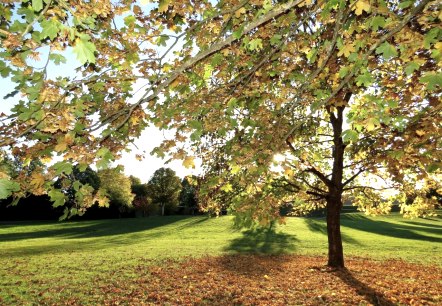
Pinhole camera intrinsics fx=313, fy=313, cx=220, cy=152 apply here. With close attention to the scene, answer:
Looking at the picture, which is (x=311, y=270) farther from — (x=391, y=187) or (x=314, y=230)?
(x=314, y=230)

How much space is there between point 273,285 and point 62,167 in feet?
30.9

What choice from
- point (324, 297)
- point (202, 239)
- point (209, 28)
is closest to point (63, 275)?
point (324, 297)

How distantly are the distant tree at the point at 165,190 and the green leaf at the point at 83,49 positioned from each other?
6841 cm

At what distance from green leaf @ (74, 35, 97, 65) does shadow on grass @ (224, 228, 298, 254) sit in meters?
18.8

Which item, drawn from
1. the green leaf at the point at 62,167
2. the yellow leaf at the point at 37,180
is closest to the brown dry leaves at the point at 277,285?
the yellow leaf at the point at 37,180

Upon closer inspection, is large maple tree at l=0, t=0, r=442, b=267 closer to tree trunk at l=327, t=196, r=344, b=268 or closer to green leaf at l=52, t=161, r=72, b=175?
green leaf at l=52, t=161, r=72, b=175

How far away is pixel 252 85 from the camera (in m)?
7.02

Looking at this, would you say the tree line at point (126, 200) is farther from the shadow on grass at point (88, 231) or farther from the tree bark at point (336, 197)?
the tree bark at point (336, 197)

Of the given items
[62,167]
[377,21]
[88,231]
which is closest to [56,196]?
[62,167]

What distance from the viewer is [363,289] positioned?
10680 mm

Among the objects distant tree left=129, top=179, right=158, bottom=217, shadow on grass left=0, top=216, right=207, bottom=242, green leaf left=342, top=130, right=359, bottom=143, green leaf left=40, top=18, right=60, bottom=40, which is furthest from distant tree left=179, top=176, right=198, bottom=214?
green leaf left=40, top=18, right=60, bottom=40

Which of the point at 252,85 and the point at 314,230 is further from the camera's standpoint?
the point at 314,230

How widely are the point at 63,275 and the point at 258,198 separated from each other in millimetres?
10907

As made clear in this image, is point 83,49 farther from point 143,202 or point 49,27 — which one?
point 143,202
